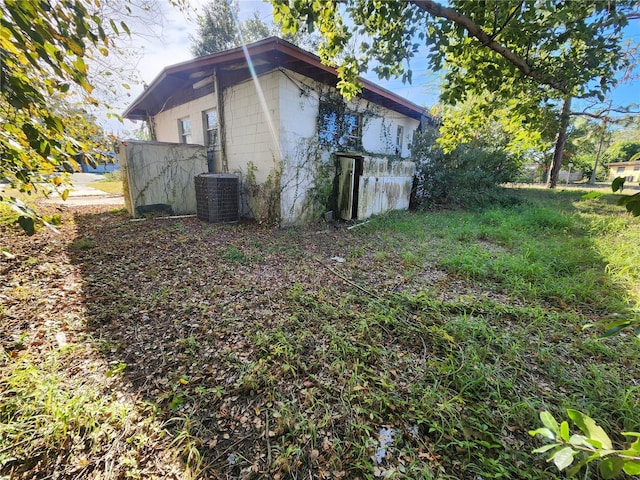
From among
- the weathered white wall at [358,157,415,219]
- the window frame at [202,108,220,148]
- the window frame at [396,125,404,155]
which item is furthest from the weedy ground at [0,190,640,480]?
the window frame at [396,125,404,155]

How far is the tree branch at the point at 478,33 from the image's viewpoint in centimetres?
249

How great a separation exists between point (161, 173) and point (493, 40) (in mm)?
6731

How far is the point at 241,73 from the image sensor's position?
6.19 metres

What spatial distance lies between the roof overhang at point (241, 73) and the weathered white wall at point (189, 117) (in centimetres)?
18

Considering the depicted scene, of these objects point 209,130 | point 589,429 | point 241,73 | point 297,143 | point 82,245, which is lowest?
point 82,245

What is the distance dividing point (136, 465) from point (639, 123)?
15.7 metres

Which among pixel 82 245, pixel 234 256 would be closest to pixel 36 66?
pixel 234 256

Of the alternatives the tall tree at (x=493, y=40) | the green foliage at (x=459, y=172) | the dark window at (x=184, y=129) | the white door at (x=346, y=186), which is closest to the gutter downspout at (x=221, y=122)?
the dark window at (x=184, y=129)

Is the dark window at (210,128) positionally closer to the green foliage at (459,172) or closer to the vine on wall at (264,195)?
the vine on wall at (264,195)

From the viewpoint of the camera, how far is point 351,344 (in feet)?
7.60

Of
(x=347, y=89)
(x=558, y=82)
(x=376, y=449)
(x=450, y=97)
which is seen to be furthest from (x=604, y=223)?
(x=376, y=449)

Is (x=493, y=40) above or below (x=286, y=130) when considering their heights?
above

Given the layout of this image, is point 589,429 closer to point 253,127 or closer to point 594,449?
point 594,449

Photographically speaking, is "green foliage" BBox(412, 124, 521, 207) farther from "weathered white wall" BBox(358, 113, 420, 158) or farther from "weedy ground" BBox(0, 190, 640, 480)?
"weedy ground" BBox(0, 190, 640, 480)
